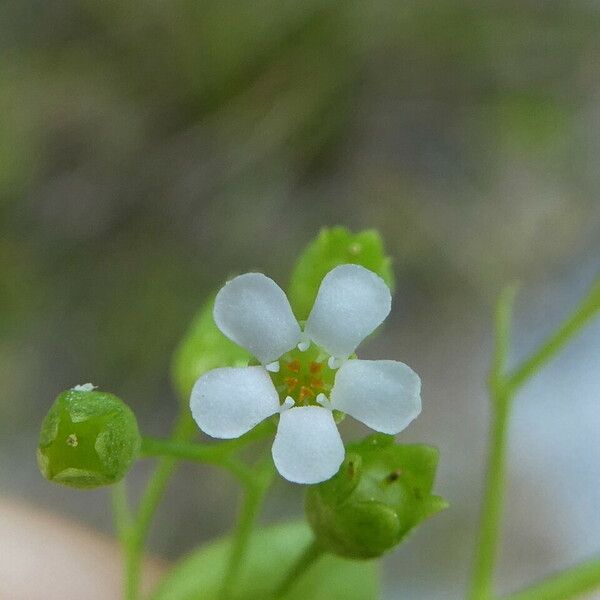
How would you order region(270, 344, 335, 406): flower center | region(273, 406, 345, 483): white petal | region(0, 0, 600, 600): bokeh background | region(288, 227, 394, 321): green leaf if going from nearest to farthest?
region(273, 406, 345, 483): white petal < region(270, 344, 335, 406): flower center < region(288, 227, 394, 321): green leaf < region(0, 0, 600, 600): bokeh background

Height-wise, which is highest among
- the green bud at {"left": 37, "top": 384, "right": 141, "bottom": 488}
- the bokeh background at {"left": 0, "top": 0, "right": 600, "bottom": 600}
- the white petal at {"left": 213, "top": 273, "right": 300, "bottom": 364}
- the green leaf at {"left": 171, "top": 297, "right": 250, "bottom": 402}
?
the bokeh background at {"left": 0, "top": 0, "right": 600, "bottom": 600}

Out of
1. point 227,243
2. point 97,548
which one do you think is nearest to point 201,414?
point 97,548

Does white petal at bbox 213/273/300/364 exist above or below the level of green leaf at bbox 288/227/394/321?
below

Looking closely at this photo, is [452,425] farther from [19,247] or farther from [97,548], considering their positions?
[19,247]

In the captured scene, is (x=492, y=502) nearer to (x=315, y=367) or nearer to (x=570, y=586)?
(x=570, y=586)

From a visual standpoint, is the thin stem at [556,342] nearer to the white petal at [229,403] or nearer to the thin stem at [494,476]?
the thin stem at [494,476]

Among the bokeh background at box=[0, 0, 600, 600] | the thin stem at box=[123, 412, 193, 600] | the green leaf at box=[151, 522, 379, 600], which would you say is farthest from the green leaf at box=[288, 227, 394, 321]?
the bokeh background at box=[0, 0, 600, 600]

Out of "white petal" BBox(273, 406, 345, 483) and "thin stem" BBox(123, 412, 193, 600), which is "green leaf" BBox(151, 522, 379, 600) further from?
"white petal" BBox(273, 406, 345, 483)

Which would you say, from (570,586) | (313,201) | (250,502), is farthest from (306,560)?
(313,201)
